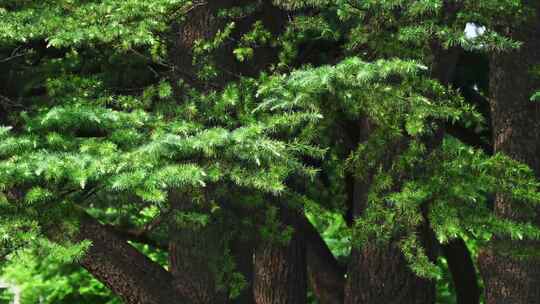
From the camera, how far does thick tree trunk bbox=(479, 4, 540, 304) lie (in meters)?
8.68

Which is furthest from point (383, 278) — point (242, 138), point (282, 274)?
point (242, 138)

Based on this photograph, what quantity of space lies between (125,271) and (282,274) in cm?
223

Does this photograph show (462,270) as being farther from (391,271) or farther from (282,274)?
(391,271)

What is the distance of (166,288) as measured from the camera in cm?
750

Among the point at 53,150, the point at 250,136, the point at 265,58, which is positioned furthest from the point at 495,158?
the point at 53,150

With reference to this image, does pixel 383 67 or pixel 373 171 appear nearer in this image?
pixel 383 67

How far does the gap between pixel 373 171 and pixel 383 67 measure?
7.07 feet

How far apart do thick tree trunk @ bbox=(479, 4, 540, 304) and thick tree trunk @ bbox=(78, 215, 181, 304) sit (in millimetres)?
3368

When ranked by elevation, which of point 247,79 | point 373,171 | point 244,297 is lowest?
point 244,297

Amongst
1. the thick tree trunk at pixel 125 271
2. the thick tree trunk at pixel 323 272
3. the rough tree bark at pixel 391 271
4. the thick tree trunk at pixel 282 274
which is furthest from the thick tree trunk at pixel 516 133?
the thick tree trunk at pixel 125 271

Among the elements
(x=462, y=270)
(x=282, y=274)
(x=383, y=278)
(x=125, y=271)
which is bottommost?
(x=462, y=270)

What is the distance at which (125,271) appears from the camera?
7383 millimetres

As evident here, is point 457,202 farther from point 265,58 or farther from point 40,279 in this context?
point 40,279

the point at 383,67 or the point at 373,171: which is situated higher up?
the point at 383,67
